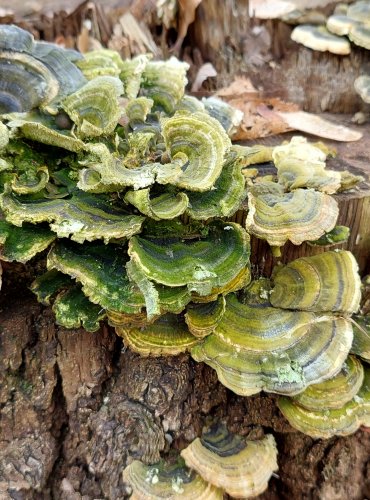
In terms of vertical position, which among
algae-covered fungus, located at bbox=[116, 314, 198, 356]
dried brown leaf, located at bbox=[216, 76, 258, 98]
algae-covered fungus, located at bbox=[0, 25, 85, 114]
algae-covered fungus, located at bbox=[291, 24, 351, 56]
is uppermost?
algae-covered fungus, located at bbox=[0, 25, 85, 114]

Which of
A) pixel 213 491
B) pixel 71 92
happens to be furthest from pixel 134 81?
pixel 213 491

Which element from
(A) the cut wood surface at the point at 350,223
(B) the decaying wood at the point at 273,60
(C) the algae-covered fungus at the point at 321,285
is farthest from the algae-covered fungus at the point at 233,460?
(B) the decaying wood at the point at 273,60

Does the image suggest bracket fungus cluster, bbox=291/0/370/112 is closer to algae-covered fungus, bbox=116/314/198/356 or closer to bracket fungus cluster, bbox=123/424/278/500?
algae-covered fungus, bbox=116/314/198/356

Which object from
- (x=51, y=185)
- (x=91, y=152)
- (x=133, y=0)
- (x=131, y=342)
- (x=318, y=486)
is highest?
(x=133, y=0)

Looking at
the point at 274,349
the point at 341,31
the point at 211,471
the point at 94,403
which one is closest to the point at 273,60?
the point at 341,31

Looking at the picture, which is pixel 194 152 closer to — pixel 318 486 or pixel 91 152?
pixel 91 152

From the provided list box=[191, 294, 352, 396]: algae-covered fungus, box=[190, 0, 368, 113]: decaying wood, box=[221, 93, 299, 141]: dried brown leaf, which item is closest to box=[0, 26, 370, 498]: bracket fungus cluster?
box=[191, 294, 352, 396]: algae-covered fungus

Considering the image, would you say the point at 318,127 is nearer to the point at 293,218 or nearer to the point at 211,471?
the point at 293,218
